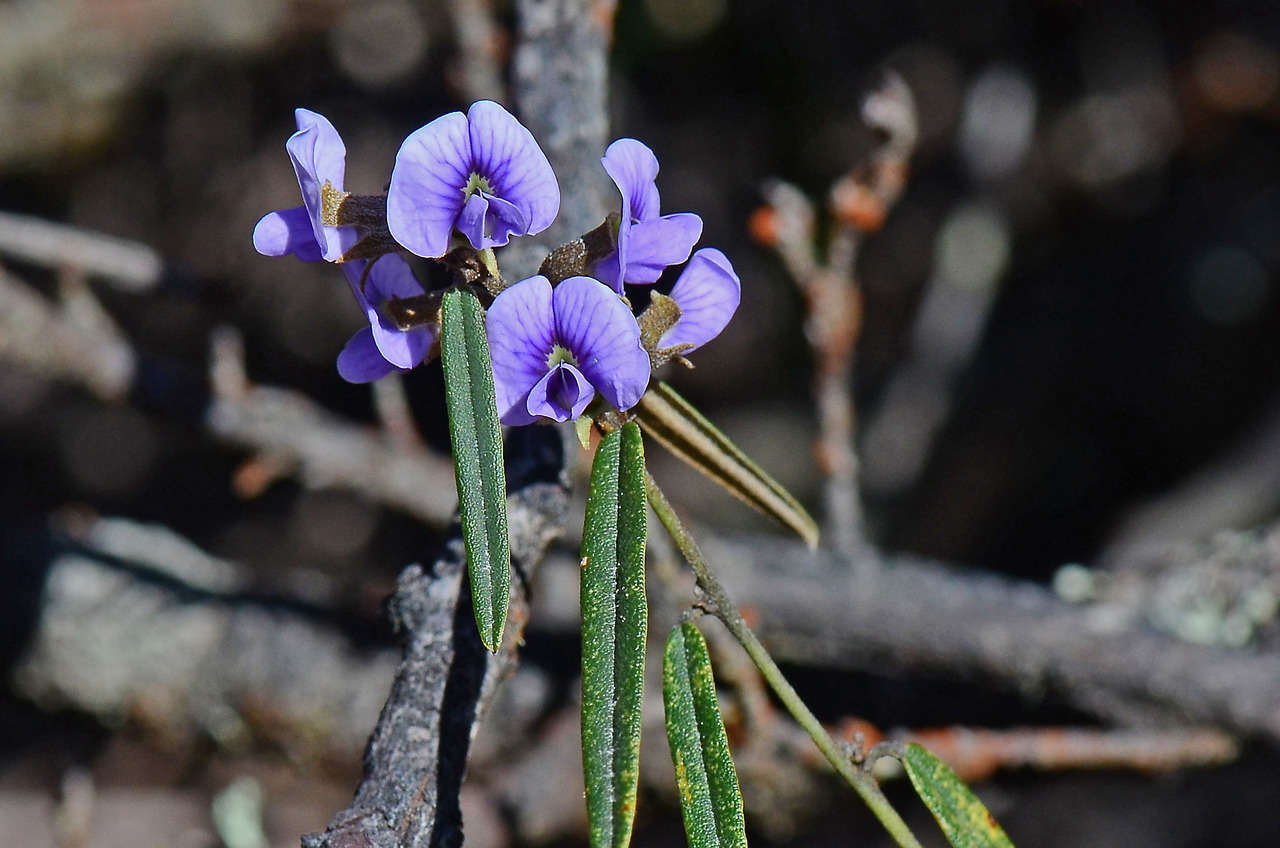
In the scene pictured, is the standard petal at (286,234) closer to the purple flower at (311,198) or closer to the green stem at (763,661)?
the purple flower at (311,198)

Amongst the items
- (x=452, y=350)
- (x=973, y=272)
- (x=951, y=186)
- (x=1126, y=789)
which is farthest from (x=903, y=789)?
(x=951, y=186)

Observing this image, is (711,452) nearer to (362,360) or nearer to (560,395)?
(560,395)

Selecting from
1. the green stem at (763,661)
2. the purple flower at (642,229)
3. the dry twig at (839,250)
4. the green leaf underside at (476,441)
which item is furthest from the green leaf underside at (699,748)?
the dry twig at (839,250)

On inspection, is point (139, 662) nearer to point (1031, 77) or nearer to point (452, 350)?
point (452, 350)

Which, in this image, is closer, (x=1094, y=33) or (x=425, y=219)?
(x=425, y=219)

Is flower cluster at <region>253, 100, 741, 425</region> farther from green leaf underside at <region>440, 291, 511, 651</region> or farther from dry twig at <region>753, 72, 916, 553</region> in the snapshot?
dry twig at <region>753, 72, 916, 553</region>

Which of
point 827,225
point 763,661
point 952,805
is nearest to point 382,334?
point 763,661
